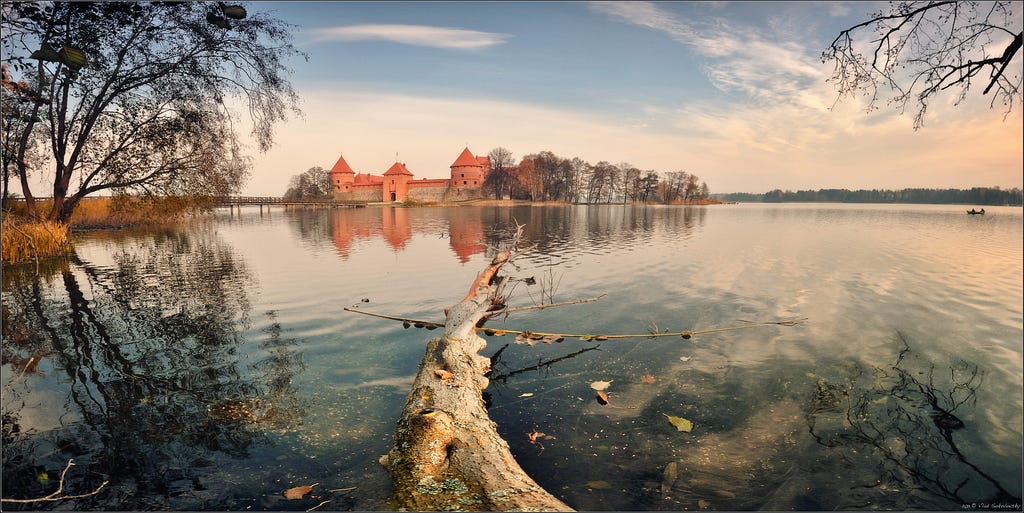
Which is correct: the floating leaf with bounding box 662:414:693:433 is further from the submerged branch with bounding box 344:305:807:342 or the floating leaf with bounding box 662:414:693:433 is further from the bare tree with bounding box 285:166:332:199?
the bare tree with bounding box 285:166:332:199

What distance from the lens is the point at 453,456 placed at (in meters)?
3.61

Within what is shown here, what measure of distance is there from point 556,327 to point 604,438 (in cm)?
406

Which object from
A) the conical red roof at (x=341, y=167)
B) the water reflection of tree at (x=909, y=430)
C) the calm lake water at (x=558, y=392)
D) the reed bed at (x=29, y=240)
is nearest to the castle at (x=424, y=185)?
the conical red roof at (x=341, y=167)

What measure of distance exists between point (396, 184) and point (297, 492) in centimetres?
10841

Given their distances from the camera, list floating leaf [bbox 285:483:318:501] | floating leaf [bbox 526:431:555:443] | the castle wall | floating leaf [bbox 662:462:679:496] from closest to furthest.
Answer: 1. floating leaf [bbox 285:483:318:501]
2. floating leaf [bbox 662:462:679:496]
3. floating leaf [bbox 526:431:555:443]
4. the castle wall

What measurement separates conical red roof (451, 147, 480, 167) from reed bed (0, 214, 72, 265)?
9309cm

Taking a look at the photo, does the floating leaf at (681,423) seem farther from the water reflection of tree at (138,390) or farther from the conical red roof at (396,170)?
the conical red roof at (396,170)

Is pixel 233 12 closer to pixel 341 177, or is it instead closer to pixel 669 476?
pixel 669 476

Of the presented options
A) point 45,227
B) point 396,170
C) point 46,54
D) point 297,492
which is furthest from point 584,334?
point 396,170

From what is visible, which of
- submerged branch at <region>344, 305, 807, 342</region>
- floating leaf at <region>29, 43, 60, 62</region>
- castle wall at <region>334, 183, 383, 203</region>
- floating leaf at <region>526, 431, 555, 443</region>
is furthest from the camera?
castle wall at <region>334, 183, 383, 203</region>

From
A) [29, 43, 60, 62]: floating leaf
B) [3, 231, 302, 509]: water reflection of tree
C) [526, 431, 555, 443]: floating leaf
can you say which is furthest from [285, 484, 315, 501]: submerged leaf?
[29, 43, 60, 62]: floating leaf

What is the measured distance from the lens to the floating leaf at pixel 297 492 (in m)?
3.57

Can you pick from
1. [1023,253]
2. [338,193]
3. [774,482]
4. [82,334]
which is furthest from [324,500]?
[338,193]

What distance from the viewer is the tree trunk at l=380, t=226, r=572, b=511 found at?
120 inches
